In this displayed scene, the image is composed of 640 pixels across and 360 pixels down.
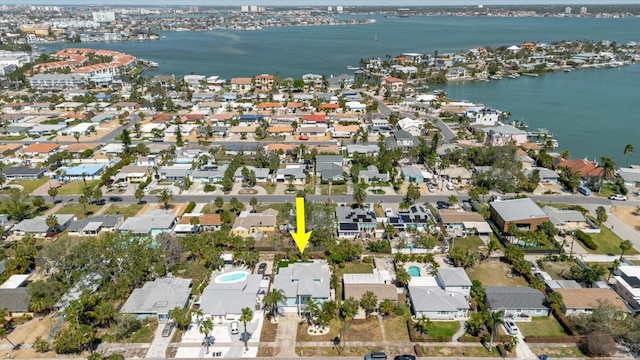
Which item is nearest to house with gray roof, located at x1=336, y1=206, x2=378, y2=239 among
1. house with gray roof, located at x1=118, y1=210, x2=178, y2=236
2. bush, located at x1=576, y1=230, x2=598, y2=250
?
house with gray roof, located at x1=118, y1=210, x2=178, y2=236

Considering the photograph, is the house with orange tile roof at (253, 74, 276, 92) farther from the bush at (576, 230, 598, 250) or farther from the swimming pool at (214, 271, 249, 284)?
the bush at (576, 230, 598, 250)

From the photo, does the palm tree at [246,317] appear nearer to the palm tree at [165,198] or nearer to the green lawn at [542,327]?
the green lawn at [542,327]

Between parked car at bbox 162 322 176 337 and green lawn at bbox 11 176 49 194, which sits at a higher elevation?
green lawn at bbox 11 176 49 194

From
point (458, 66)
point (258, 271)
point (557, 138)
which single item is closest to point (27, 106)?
point (258, 271)

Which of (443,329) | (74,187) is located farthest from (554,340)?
(74,187)

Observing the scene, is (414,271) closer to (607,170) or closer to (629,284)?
(629,284)
